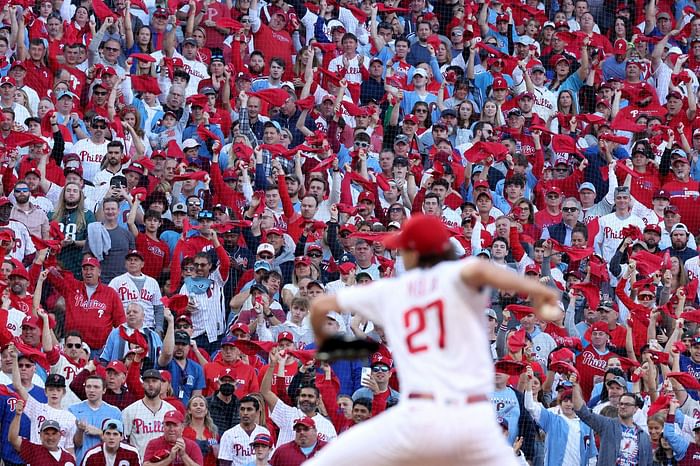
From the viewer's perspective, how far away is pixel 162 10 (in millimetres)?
15820

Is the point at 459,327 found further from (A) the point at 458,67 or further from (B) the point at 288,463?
(A) the point at 458,67

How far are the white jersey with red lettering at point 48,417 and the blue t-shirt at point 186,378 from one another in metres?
1.01

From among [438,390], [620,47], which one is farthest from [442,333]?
[620,47]

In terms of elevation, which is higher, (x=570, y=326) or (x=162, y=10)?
(x=162, y=10)

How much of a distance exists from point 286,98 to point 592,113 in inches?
132

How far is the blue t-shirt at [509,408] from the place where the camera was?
11148 millimetres

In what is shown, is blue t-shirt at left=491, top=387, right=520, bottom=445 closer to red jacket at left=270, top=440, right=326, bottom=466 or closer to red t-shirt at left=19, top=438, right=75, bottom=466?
red jacket at left=270, top=440, right=326, bottom=466

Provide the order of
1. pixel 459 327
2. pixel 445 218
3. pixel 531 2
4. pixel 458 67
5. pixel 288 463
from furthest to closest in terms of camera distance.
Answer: pixel 531 2 < pixel 458 67 < pixel 445 218 < pixel 288 463 < pixel 459 327

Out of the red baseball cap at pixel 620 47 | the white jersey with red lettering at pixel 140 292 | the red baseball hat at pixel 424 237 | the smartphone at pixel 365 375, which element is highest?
the red baseball cap at pixel 620 47

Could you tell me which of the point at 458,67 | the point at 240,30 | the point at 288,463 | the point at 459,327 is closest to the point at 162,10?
the point at 240,30

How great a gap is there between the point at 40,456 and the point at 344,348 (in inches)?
196

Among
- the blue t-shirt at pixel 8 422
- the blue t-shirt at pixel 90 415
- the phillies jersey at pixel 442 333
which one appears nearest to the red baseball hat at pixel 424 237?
the phillies jersey at pixel 442 333

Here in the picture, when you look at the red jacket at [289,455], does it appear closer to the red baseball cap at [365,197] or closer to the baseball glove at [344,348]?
the red baseball cap at [365,197]

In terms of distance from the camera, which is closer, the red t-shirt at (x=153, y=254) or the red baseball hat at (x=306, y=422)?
the red baseball hat at (x=306, y=422)
